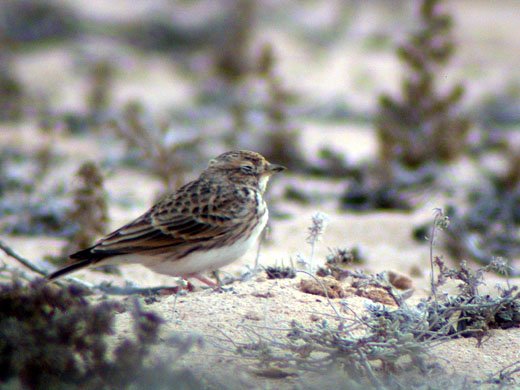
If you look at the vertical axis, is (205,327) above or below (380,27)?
below

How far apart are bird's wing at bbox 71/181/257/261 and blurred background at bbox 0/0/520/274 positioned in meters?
1.35

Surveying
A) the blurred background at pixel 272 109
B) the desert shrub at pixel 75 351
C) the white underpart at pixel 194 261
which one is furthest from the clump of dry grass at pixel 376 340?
the blurred background at pixel 272 109

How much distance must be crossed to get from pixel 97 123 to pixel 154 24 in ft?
17.1

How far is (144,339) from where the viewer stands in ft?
11.7

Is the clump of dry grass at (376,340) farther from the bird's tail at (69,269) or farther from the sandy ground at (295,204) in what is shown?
the bird's tail at (69,269)

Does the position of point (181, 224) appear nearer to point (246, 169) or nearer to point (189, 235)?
point (189, 235)

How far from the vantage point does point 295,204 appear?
29.7 feet

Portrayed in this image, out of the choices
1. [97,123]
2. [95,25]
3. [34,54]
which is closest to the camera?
[97,123]

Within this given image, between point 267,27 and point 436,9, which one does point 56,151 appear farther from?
point 267,27

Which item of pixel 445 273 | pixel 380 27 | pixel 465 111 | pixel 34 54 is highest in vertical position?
pixel 380 27

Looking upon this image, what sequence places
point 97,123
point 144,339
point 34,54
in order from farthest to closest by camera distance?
point 34,54 → point 97,123 → point 144,339

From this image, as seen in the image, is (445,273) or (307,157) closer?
(445,273)

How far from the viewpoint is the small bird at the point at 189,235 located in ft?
18.0

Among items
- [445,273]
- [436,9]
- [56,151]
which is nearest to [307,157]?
[436,9]
